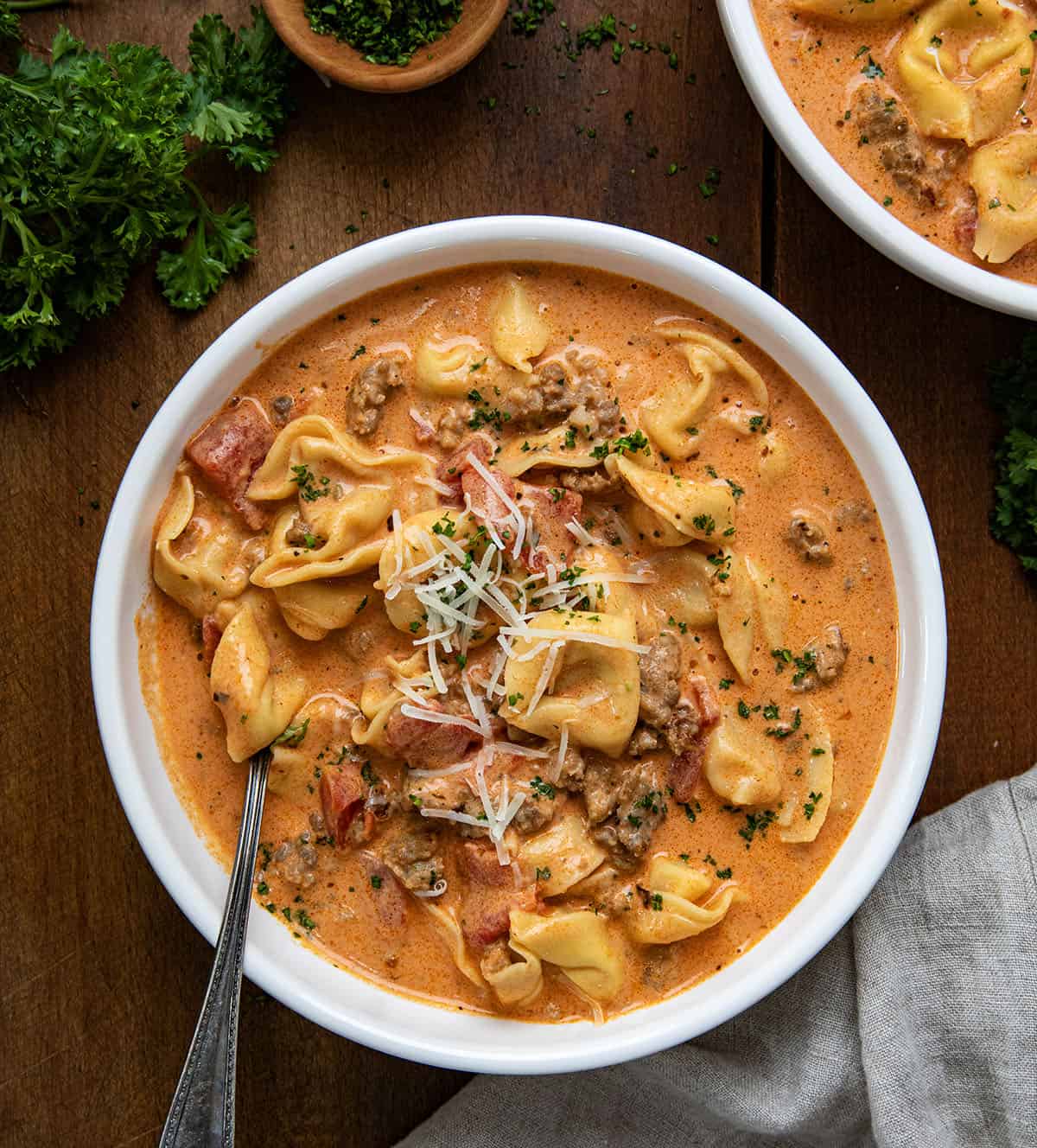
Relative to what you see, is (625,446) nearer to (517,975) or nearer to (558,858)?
(558,858)

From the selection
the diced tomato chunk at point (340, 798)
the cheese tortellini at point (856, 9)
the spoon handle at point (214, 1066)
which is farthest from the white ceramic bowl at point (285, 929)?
the cheese tortellini at point (856, 9)

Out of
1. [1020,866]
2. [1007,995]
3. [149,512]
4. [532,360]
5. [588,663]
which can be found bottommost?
[1007,995]

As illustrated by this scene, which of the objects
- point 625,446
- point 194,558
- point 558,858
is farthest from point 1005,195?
point 194,558

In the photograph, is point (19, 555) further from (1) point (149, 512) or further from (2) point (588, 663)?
(2) point (588, 663)

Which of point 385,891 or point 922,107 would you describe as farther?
point 922,107

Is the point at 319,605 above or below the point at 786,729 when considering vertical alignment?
above

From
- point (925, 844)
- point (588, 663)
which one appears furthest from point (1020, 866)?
point (588, 663)
